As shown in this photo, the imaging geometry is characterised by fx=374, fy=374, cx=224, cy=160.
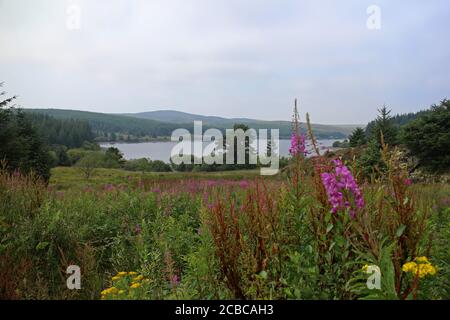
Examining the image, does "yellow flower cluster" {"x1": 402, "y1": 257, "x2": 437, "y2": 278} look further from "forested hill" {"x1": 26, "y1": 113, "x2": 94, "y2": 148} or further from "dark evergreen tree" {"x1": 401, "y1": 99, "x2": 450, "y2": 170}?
"forested hill" {"x1": 26, "y1": 113, "x2": 94, "y2": 148}

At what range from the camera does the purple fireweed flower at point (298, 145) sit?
3340 millimetres

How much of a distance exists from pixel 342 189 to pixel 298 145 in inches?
26.9

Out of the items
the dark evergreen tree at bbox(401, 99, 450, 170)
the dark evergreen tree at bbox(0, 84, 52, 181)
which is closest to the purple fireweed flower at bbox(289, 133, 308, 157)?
the dark evergreen tree at bbox(0, 84, 52, 181)

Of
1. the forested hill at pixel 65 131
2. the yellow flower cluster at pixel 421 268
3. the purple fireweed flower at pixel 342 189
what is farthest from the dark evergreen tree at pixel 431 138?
the forested hill at pixel 65 131

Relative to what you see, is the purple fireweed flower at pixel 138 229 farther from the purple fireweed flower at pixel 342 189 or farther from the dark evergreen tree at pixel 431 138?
the dark evergreen tree at pixel 431 138

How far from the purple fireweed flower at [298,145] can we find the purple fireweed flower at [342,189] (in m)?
0.51

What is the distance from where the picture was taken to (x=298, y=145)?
11.1 ft

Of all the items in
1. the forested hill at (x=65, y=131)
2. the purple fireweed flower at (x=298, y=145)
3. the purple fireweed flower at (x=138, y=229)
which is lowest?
the purple fireweed flower at (x=138, y=229)
